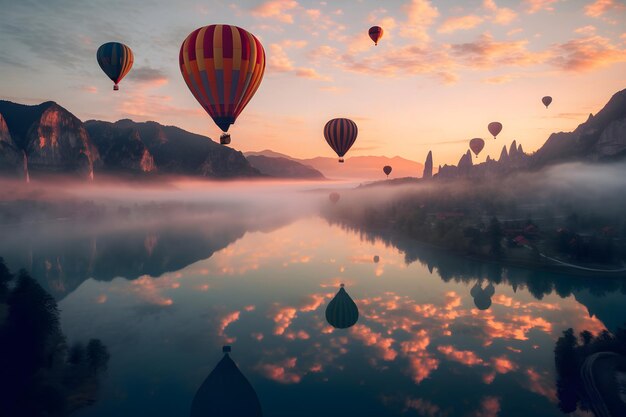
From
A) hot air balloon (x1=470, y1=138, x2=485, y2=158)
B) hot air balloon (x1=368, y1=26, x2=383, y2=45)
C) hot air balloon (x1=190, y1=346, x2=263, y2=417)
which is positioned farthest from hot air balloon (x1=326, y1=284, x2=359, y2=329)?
hot air balloon (x1=470, y1=138, x2=485, y2=158)

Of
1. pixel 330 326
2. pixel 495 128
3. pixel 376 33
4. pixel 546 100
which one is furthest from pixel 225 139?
pixel 546 100

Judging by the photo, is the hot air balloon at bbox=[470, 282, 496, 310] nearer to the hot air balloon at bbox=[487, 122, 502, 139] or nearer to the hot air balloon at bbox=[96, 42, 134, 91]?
the hot air balloon at bbox=[487, 122, 502, 139]

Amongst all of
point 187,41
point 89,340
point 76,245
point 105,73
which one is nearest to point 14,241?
point 76,245

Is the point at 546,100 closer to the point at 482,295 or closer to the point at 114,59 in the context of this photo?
the point at 482,295

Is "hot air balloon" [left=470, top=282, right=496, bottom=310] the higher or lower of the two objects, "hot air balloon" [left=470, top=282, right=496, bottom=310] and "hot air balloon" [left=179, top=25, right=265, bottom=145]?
the lower

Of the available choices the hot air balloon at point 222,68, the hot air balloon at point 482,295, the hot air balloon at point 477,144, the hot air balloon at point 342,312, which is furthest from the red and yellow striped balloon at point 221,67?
the hot air balloon at point 477,144

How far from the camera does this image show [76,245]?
128125mm

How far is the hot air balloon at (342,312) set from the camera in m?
52.6

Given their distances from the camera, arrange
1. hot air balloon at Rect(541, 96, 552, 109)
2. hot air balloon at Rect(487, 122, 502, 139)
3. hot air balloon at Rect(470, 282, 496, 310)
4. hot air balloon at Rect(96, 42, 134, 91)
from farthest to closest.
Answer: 1. hot air balloon at Rect(541, 96, 552, 109)
2. hot air balloon at Rect(487, 122, 502, 139)
3. hot air balloon at Rect(96, 42, 134, 91)
4. hot air balloon at Rect(470, 282, 496, 310)

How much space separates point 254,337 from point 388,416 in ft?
65.1

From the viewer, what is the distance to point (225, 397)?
113 feet

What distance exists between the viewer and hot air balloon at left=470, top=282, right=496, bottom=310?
6106cm

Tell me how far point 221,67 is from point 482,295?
52.3 m

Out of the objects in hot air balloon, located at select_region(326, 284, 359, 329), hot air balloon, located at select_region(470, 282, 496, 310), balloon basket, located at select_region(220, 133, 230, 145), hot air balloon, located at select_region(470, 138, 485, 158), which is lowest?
hot air balloon, located at select_region(326, 284, 359, 329)
